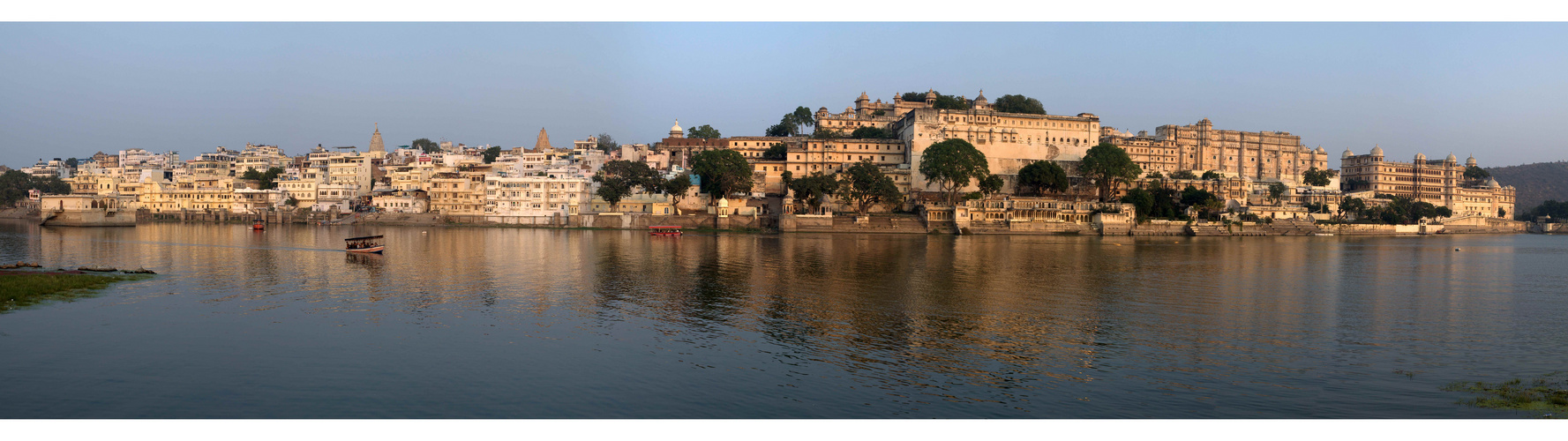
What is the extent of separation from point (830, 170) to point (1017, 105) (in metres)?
25.1

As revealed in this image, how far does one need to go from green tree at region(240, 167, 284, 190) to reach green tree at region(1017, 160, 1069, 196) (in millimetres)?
65541

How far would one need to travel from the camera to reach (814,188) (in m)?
60.4

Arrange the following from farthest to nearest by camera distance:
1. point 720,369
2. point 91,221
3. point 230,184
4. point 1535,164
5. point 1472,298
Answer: point 1535,164
point 230,184
point 91,221
point 1472,298
point 720,369

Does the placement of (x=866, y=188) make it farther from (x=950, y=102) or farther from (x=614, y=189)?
(x=950, y=102)

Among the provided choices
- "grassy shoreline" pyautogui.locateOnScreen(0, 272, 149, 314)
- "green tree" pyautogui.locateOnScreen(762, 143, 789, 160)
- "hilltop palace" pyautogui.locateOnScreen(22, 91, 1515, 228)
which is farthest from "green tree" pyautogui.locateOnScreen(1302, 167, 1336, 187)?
"grassy shoreline" pyautogui.locateOnScreen(0, 272, 149, 314)

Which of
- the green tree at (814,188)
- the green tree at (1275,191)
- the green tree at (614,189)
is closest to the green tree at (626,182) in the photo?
the green tree at (614,189)

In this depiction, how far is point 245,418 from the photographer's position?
10500 millimetres

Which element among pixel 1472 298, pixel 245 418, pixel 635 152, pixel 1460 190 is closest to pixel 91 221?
pixel 635 152

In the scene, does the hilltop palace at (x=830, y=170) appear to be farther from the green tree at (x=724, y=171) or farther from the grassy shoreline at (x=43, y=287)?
the grassy shoreline at (x=43, y=287)

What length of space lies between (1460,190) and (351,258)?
104m

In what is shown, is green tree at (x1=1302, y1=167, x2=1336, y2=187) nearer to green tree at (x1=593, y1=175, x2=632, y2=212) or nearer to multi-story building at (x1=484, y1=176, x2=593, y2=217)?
green tree at (x1=593, y1=175, x2=632, y2=212)

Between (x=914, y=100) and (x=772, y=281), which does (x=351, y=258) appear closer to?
(x=772, y=281)

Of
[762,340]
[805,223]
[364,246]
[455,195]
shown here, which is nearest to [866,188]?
[805,223]

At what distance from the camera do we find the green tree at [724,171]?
62.2 metres
